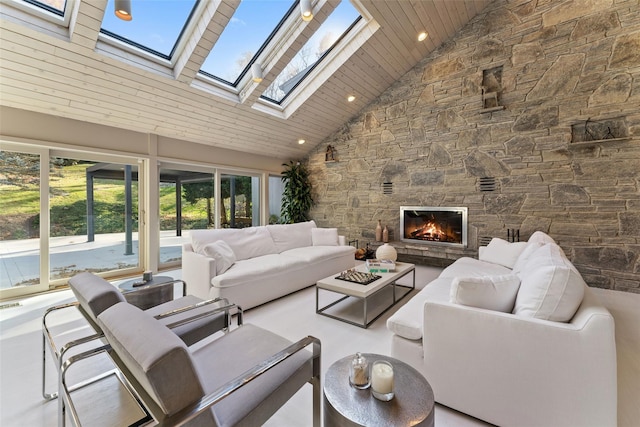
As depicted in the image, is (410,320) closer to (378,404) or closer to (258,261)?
(378,404)

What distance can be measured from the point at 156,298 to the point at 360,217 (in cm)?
419

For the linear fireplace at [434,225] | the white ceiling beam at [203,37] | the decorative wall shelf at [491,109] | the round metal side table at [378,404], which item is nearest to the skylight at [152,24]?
the white ceiling beam at [203,37]

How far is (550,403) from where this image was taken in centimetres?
130

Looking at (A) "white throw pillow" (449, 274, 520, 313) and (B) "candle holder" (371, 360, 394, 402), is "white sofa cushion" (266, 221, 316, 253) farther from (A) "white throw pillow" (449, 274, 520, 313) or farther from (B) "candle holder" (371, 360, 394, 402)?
(B) "candle holder" (371, 360, 394, 402)

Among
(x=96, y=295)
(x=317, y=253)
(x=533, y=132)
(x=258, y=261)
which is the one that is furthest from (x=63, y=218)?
(x=533, y=132)

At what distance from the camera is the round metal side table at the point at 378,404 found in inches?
38.7

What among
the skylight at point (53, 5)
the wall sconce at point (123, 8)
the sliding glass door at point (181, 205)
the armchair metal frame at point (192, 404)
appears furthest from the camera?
the sliding glass door at point (181, 205)

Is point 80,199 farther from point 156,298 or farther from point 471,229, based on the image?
point 471,229

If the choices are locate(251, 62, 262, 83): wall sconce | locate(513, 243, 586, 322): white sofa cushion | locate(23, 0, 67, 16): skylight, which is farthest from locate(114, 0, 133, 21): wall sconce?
locate(513, 243, 586, 322): white sofa cushion

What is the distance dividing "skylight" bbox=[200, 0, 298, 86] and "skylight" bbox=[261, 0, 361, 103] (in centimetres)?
55

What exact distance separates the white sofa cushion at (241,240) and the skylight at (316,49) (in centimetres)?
246

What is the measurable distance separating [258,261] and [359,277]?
1.33 meters

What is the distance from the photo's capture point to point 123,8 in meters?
1.86

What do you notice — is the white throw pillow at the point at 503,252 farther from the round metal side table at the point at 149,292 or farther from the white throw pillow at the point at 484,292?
the round metal side table at the point at 149,292
